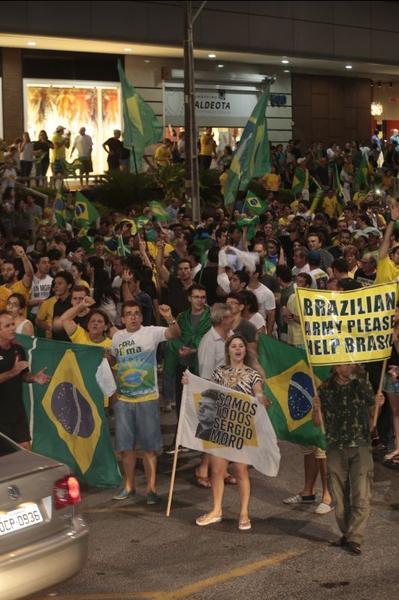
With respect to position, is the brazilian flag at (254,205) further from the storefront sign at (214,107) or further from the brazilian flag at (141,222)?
the storefront sign at (214,107)

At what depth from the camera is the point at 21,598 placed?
6430 mm

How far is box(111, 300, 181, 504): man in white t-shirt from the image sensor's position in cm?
958

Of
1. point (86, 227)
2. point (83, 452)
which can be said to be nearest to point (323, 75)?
point (86, 227)

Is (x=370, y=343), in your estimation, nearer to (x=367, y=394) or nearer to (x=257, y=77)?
(x=367, y=394)

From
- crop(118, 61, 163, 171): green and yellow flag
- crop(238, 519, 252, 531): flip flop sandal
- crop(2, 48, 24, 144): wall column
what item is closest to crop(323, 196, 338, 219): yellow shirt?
crop(118, 61, 163, 171): green and yellow flag

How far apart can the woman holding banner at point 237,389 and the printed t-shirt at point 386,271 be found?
347 cm

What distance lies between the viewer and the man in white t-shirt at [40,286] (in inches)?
555

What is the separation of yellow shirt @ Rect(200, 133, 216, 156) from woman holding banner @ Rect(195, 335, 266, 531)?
24419 mm

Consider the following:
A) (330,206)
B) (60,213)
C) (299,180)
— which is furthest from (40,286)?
(299,180)

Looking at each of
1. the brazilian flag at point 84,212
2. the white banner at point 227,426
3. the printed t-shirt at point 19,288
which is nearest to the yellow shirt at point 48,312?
the printed t-shirt at point 19,288

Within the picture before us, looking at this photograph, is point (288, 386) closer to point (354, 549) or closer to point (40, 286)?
point (354, 549)

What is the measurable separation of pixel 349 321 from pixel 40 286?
646 cm

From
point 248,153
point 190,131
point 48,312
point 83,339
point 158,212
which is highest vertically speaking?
point 190,131

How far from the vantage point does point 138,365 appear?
9.56 meters
